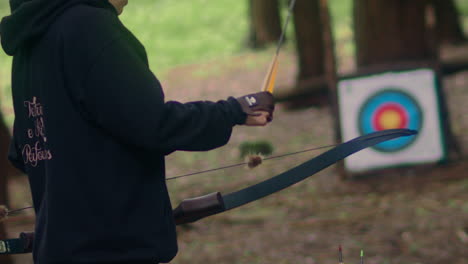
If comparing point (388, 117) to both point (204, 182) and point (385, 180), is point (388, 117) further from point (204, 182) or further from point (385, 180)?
point (204, 182)

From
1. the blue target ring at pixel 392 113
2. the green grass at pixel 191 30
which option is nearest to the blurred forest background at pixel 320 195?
the blue target ring at pixel 392 113

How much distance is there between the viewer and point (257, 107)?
231cm

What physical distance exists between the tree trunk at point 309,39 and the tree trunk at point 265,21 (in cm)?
451

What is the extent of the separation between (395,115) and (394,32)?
80cm

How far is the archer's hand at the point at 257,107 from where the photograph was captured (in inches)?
90.2

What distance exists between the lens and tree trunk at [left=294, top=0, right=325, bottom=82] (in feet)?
33.7

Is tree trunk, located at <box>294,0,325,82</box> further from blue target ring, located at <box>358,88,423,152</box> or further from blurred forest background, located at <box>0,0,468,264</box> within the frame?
blue target ring, located at <box>358,88,423,152</box>

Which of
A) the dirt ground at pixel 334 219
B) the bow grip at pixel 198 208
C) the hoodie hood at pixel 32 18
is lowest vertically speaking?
the dirt ground at pixel 334 219

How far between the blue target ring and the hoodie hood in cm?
469

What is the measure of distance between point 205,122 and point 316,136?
647 centimetres

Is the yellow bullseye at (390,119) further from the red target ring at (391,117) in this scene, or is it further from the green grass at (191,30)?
the green grass at (191,30)

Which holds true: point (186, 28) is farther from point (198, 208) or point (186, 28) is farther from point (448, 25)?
point (198, 208)

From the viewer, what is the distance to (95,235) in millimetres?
2098

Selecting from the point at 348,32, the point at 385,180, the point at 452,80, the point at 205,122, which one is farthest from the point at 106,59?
the point at 348,32
